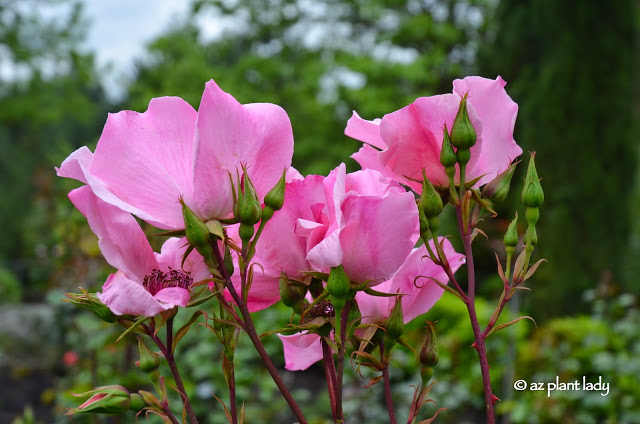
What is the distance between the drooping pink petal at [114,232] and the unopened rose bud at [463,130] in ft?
0.69

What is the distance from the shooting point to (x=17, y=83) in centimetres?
1103

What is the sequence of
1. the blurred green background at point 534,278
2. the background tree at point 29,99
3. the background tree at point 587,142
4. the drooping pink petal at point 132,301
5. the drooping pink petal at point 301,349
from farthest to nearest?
the background tree at point 29,99 < the background tree at point 587,142 < the blurred green background at point 534,278 < the drooping pink petal at point 301,349 < the drooping pink petal at point 132,301

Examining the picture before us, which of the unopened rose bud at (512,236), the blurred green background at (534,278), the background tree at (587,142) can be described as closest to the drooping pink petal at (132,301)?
the unopened rose bud at (512,236)

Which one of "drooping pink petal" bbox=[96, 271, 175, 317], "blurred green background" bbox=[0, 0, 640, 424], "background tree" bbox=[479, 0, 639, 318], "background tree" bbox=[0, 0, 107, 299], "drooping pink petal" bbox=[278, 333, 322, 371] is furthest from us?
"background tree" bbox=[0, 0, 107, 299]

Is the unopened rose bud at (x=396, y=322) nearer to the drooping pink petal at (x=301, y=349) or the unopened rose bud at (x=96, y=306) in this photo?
the drooping pink petal at (x=301, y=349)

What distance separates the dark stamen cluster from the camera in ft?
1.25

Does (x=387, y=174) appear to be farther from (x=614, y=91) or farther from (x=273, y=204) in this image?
(x=614, y=91)

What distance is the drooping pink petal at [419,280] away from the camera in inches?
16.8

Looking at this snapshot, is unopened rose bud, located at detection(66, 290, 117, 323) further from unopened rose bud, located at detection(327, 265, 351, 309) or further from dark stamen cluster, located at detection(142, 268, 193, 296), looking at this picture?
unopened rose bud, located at detection(327, 265, 351, 309)

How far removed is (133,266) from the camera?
0.38 metres

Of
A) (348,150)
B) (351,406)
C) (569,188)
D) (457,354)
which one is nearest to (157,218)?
(351,406)

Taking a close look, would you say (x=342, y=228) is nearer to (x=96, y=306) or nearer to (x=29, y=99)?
(x=96, y=306)

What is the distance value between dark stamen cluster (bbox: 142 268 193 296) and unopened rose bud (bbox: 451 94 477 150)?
0.19 m

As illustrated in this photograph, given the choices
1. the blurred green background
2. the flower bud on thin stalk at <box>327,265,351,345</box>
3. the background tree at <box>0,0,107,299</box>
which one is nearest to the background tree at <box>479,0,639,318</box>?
the blurred green background
